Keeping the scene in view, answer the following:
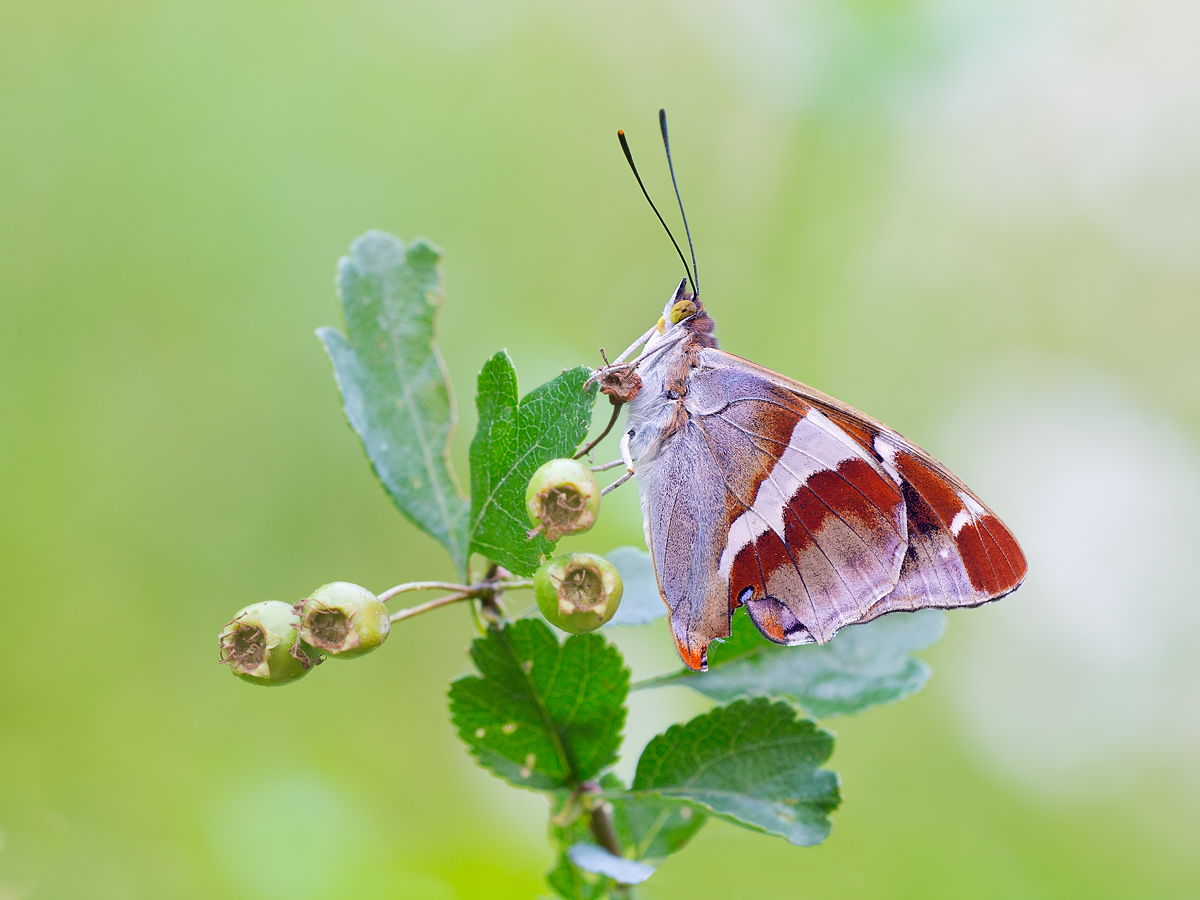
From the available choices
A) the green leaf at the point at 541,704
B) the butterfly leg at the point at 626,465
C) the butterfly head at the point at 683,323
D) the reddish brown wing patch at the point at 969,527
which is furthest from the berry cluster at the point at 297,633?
the reddish brown wing patch at the point at 969,527

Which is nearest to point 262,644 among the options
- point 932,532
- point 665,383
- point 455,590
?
point 455,590

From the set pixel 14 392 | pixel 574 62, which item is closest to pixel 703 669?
pixel 14 392

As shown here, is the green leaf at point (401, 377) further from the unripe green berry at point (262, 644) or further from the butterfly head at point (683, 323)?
→ the butterfly head at point (683, 323)

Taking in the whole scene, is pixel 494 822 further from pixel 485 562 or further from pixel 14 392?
pixel 14 392

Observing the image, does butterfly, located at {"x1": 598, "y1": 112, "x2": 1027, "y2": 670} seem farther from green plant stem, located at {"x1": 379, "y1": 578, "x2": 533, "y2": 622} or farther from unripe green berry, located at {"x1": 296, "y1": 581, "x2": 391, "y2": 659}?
unripe green berry, located at {"x1": 296, "y1": 581, "x2": 391, "y2": 659}

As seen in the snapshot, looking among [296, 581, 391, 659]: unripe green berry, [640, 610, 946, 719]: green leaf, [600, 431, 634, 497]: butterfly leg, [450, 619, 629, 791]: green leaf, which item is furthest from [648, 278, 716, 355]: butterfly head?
[296, 581, 391, 659]: unripe green berry
